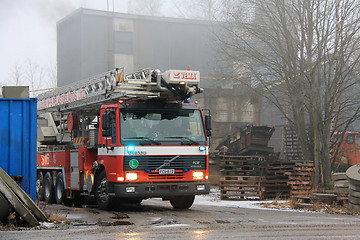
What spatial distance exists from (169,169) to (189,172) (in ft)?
1.85

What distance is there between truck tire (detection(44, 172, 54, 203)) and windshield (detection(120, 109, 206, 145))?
5.67 metres

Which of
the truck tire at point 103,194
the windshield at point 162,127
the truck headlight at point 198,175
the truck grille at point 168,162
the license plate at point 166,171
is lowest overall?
the truck tire at point 103,194

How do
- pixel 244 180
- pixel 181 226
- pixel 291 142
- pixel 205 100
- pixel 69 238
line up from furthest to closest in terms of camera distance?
pixel 205 100 → pixel 291 142 → pixel 244 180 → pixel 181 226 → pixel 69 238

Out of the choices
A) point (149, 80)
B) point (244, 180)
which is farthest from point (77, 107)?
point (244, 180)

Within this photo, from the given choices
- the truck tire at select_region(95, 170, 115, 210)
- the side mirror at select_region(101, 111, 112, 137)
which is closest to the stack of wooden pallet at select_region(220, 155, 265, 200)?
the truck tire at select_region(95, 170, 115, 210)

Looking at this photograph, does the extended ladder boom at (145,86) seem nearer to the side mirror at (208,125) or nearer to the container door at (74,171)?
the side mirror at (208,125)

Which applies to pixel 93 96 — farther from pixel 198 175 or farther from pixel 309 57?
pixel 309 57

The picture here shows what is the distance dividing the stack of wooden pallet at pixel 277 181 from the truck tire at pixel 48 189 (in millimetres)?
7242

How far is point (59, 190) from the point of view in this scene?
16.5m

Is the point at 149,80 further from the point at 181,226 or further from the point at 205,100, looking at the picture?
the point at 205,100

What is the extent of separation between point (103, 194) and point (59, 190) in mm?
3639

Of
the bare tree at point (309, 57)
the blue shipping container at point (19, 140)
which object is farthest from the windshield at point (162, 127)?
the bare tree at point (309, 57)

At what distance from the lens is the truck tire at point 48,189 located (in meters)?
17.1

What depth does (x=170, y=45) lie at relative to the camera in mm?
40594
